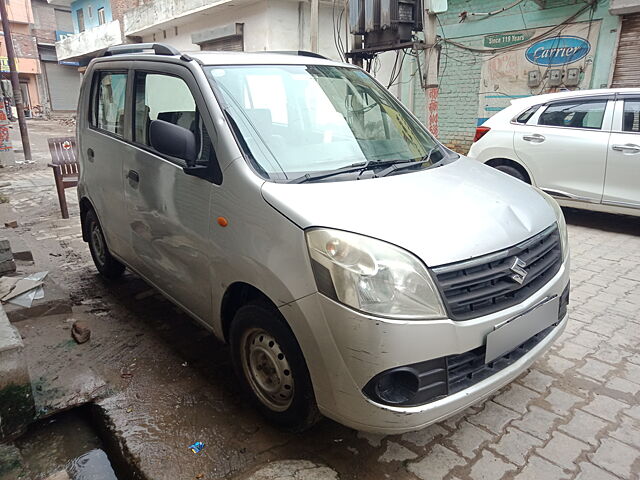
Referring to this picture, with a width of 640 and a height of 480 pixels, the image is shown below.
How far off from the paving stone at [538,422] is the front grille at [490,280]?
780mm

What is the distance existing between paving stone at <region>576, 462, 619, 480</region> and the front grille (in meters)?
0.84

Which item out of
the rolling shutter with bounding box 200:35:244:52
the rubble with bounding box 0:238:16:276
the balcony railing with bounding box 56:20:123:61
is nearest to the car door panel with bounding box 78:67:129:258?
the rubble with bounding box 0:238:16:276

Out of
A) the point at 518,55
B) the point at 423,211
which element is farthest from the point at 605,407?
the point at 518,55

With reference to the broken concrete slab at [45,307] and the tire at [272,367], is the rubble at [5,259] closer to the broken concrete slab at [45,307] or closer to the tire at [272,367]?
the broken concrete slab at [45,307]

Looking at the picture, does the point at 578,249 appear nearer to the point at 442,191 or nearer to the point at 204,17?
the point at 442,191

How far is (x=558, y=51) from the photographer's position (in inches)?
352

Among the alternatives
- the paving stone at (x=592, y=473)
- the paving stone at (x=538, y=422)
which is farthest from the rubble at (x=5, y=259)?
the paving stone at (x=592, y=473)

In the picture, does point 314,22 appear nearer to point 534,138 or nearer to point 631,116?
point 534,138

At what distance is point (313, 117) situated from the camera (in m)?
2.77

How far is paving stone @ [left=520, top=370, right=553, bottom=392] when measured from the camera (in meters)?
2.82

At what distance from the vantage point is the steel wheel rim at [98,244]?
4312 millimetres

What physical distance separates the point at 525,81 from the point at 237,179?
892 centimetres

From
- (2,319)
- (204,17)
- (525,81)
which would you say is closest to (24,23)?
(204,17)

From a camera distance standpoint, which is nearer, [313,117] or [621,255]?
[313,117]
